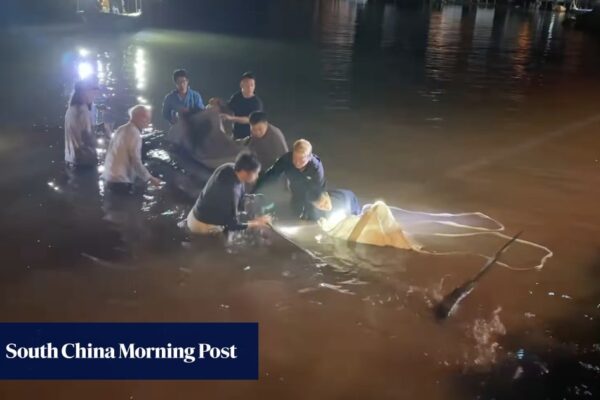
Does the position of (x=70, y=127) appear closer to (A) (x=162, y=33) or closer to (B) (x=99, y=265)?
(B) (x=99, y=265)

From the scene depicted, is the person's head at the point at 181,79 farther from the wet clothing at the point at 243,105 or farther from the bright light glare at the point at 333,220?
the bright light glare at the point at 333,220

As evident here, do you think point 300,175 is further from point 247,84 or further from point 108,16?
point 108,16

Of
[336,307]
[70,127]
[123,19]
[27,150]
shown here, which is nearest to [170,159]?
[70,127]

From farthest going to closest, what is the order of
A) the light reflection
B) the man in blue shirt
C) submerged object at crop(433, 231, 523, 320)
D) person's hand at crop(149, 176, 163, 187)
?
the light reflection → the man in blue shirt → person's hand at crop(149, 176, 163, 187) → submerged object at crop(433, 231, 523, 320)

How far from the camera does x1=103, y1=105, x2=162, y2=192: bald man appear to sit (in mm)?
8039

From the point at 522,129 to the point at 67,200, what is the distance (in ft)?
35.0

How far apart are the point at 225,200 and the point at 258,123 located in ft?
6.06

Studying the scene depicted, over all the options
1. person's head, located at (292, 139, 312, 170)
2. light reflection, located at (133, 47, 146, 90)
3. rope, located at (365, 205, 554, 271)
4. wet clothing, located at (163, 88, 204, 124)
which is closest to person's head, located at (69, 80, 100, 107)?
wet clothing, located at (163, 88, 204, 124)

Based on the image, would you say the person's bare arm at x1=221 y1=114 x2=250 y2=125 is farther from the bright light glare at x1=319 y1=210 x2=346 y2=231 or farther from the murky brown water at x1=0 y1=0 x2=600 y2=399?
the bright light glare at x1=319 y1=210 x2=346 y2=231

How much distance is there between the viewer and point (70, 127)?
29.2ft

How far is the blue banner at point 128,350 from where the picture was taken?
16.0 ft

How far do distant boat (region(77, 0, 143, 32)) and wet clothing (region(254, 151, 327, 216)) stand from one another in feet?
85.5

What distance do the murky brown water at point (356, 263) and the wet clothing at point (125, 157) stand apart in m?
0.34

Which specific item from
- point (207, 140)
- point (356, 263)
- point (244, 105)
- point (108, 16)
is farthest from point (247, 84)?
point (108, 16)
